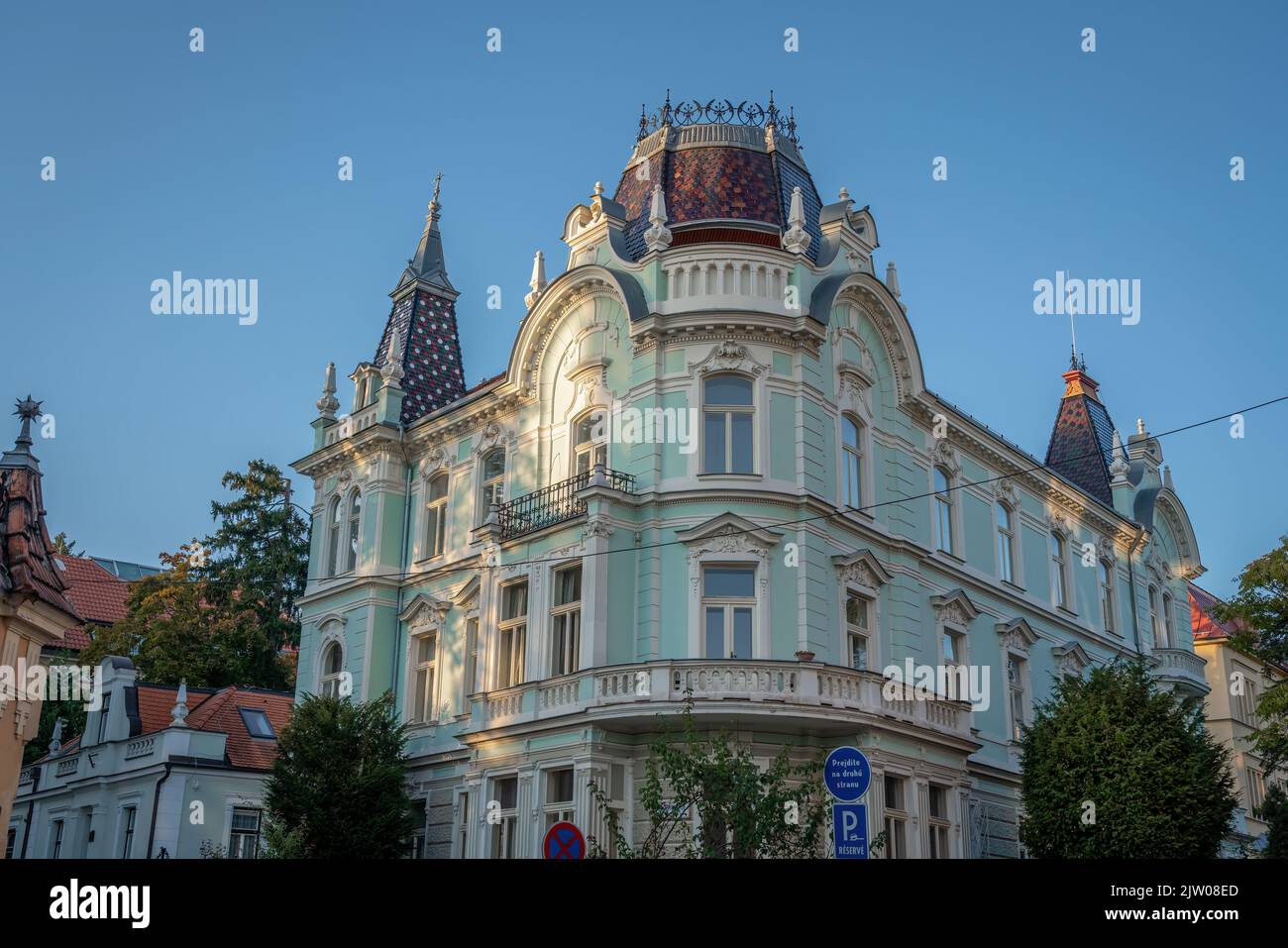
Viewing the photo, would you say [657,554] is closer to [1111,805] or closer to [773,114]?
[1111,805]

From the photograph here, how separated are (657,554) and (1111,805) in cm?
956

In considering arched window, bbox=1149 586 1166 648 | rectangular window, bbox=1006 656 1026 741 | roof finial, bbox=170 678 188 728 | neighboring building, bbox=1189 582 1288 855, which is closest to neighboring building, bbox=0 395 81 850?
roof finial, bbox=170 678 188 728

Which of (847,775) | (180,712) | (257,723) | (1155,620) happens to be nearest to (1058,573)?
(1155,620)

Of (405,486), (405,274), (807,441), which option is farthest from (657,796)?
(405,274)

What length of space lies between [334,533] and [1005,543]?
17.9 metres

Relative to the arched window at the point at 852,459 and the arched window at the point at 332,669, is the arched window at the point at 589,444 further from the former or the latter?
the arched window at the point at 332,669

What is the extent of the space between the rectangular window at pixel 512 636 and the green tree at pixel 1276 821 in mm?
18454

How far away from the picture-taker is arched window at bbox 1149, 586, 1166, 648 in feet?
133

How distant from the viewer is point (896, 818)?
1031 inches

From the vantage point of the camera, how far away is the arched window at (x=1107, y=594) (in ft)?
127

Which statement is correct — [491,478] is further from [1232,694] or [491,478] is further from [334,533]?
[1232,694]

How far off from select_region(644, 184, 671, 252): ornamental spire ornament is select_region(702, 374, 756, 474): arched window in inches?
122

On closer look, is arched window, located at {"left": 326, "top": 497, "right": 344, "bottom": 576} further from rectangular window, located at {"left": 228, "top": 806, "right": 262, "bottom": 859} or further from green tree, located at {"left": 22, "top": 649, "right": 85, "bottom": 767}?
green tree, located at {"left": 22, "top": 649, "right": 85, "bottom": 767}

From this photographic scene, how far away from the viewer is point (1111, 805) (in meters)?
23.4
